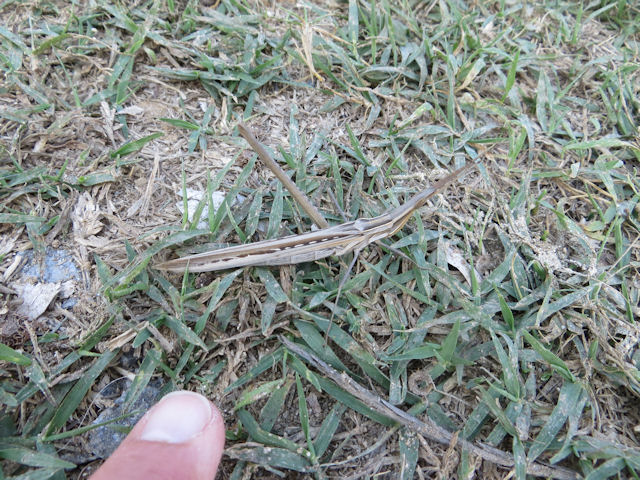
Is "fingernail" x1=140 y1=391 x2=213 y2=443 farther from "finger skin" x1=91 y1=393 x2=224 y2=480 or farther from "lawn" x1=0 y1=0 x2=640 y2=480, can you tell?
"lawn" x1=0 y1=0 x2=640 y2=480

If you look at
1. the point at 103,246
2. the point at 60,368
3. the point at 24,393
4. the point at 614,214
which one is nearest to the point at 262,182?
the point at 103,246

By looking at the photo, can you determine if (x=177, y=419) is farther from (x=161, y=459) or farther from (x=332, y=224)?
(x=332, y=224)

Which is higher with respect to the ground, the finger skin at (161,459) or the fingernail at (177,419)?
the fingernail at (177,419)

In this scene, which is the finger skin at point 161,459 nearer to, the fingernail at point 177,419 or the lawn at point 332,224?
the fingernail at point 177,419

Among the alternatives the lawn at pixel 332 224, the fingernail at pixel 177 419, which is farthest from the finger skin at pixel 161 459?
the lawn at pixel 332 224

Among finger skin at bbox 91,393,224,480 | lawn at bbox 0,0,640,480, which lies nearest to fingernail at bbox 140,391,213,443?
finger skin at bbox 91,393,224,480

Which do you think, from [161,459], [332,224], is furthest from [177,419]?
[332,224]
